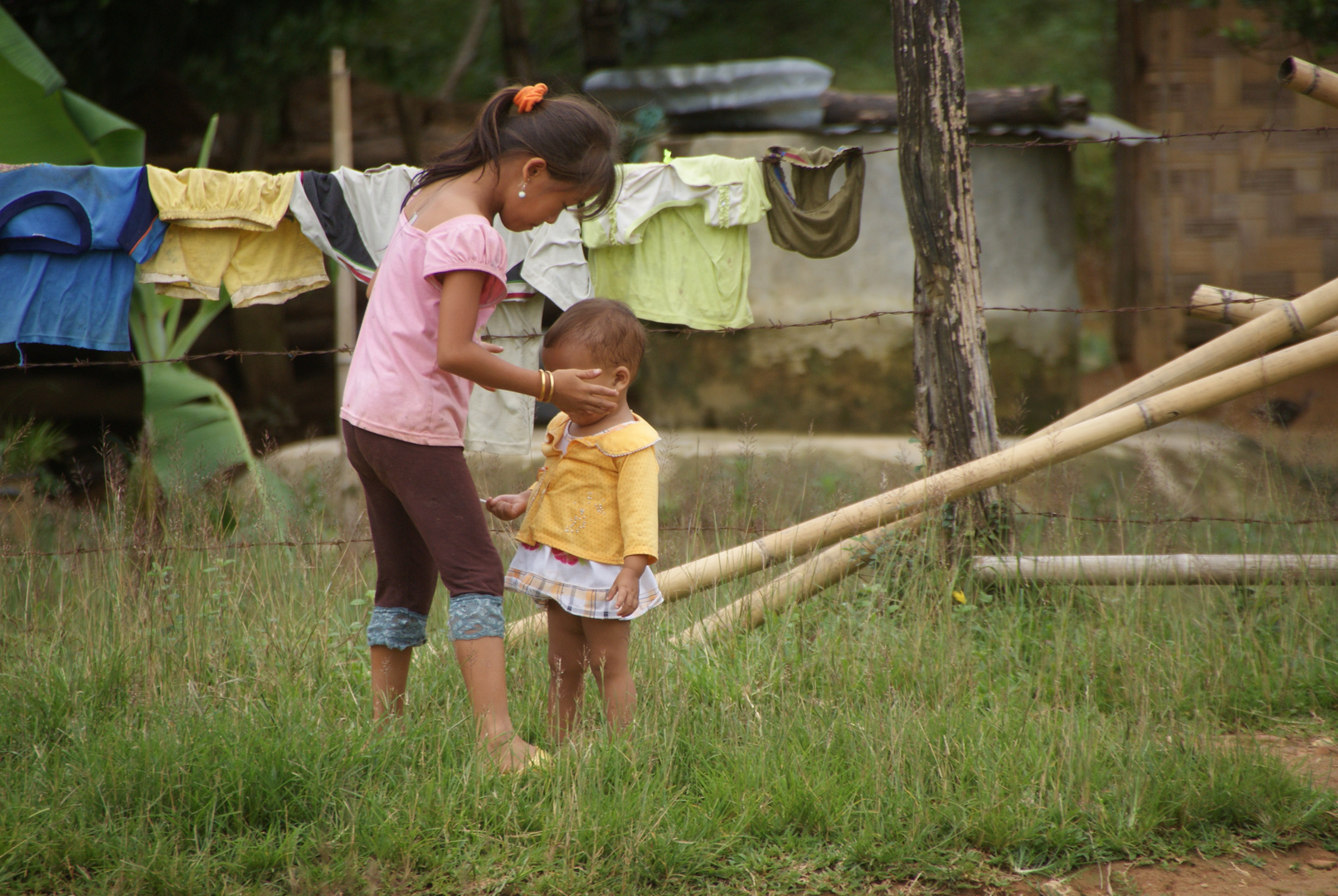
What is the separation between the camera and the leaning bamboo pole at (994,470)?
3334mm

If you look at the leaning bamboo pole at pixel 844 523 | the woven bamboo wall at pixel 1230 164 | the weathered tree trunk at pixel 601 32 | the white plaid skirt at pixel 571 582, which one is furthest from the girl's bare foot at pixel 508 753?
the weathered tree trunk at pixel 601 32

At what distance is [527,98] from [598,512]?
0.99m

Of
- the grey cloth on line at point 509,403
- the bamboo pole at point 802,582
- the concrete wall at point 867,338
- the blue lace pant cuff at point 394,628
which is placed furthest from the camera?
the concrete wall at point 867,338

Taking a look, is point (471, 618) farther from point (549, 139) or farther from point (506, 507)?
point (549, 139)

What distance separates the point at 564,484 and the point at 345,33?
32.4ft

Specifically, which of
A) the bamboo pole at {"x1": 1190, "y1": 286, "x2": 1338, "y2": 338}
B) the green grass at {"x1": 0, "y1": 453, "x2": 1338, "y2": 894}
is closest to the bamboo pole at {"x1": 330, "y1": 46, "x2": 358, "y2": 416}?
the green grass at {"x1": 0, "y1": 453, "x2": 1338, "y2": 894}

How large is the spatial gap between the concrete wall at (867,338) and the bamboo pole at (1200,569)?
343 cm

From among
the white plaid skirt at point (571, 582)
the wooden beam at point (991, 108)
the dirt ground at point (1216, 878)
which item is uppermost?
the wooden beam at point (991, 108)

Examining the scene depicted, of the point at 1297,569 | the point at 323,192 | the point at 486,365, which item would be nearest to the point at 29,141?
the point at 323,192

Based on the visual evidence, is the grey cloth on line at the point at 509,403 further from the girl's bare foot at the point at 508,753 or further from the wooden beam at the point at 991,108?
the wooden beam at the point at 991,108

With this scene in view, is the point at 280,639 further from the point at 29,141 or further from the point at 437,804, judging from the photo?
the point at 29,141

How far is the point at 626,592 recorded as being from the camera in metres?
2.39

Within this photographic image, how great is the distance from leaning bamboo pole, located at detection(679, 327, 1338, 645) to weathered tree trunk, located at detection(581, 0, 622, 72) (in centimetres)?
654

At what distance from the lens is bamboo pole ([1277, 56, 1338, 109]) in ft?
11.4
